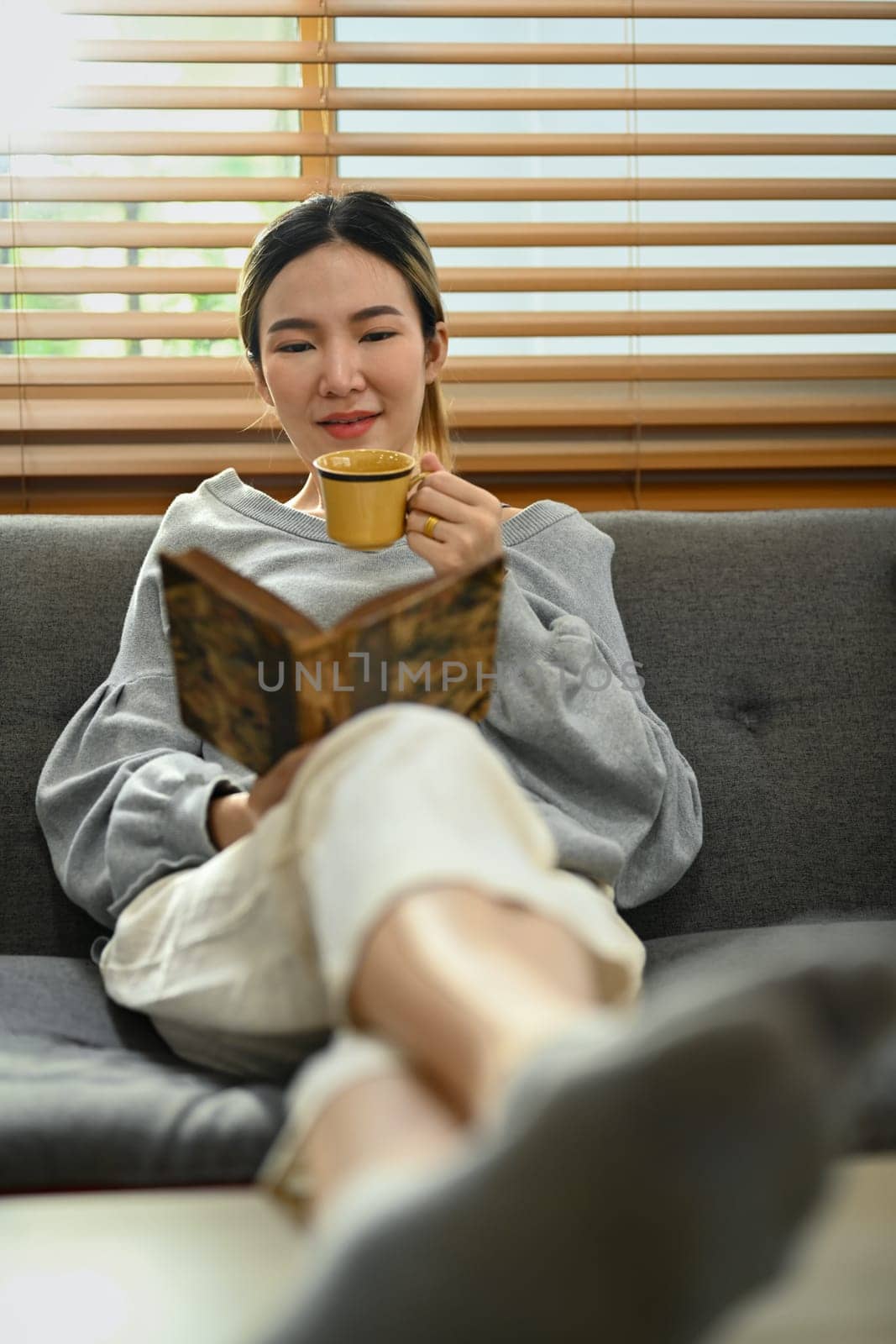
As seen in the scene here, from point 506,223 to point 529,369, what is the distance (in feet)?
0.70

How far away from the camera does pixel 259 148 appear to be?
201 centimetres

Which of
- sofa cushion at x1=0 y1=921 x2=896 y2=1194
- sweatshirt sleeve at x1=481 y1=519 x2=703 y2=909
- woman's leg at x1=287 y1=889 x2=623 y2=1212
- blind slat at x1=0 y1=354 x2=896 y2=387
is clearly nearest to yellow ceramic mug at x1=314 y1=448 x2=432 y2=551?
sweatshirt sleeve at x1=481 y1=519 x2=703 y2=909

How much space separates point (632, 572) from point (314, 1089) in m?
1.09

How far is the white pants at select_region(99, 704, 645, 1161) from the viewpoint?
784 millimetres

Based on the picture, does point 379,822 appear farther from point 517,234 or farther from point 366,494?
point 517,234

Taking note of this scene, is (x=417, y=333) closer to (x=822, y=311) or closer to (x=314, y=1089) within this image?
(x=822, y=311)

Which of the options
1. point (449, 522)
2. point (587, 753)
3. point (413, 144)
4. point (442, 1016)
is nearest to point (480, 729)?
point (587, 753)

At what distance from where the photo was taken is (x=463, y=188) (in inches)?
80.9

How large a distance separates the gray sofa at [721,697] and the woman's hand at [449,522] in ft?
1.36

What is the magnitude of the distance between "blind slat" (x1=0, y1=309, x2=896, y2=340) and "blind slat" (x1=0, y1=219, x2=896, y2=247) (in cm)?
10

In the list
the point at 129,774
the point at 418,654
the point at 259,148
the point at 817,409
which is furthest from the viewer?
the point at 817,409

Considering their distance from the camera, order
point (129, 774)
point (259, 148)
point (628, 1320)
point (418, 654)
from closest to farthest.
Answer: point (628, 1320) < point (418, 654) < point (129, 774) < point (259, 148)

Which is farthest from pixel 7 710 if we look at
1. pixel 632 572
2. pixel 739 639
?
pixel 739 639

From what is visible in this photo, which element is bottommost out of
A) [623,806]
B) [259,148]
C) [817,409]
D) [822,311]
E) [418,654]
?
[623,806]
